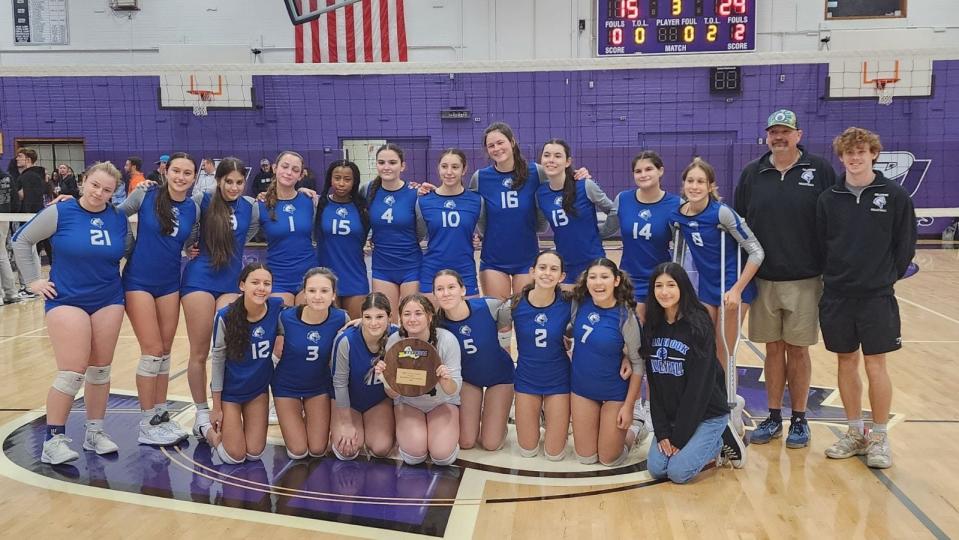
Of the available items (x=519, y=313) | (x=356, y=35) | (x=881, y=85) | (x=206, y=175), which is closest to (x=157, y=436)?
(x=519, y=313)

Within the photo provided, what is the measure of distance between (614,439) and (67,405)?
3.39 m

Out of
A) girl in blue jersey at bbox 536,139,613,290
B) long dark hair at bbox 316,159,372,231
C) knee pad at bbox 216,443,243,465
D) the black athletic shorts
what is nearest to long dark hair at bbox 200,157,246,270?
long dark hair at bbox 316,159,372,231

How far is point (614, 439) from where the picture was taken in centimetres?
454

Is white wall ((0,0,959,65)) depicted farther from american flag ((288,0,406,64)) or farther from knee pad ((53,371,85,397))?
knee pad ((53,371,85,397))

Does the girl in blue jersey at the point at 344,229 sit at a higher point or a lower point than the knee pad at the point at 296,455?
higher

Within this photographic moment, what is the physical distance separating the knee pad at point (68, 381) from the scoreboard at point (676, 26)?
1217 centimetres

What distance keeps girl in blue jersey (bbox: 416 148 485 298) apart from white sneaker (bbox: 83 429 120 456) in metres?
2.24

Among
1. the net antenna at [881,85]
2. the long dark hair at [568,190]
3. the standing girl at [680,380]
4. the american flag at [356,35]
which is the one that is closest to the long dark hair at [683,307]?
the standing girl at [680,380]

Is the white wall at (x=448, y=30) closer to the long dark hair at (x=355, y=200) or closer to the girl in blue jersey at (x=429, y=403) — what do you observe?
the long dark hair at (x=355, y=200)

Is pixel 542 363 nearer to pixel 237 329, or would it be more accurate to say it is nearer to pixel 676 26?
pixel 237 329

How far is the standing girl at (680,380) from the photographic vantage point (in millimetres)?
4266

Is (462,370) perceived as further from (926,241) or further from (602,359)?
(926,241)

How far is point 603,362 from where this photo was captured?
4527mm

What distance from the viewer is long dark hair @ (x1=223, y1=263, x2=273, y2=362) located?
452cm
